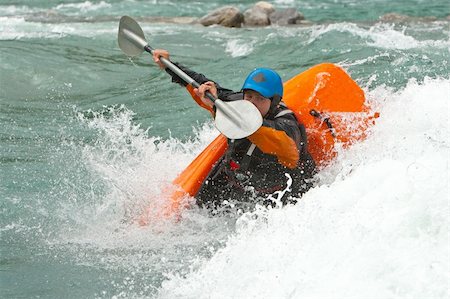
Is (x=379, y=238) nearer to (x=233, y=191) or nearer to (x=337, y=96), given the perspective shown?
(x=233, y=191)

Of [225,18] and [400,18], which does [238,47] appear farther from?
[400,18]

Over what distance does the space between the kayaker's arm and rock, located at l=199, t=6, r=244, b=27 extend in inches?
400

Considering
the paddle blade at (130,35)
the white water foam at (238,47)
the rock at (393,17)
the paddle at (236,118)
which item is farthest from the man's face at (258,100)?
the rock at (393,17)

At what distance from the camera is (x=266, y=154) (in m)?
4.48

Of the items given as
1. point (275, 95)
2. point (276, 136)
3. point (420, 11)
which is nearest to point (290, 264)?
point (276, 136)

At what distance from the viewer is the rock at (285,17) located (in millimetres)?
14828

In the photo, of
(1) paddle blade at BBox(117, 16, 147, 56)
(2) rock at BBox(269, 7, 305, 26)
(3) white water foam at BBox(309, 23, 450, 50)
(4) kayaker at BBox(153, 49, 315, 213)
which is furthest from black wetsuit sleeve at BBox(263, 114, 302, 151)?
(2) rock at BBox(269, 7, 305, 26)

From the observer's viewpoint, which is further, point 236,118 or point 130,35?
point 130,35

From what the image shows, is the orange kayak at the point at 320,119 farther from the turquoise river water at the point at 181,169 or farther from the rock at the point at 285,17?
the rock at the point at 285,17

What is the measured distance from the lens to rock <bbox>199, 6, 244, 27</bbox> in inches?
570

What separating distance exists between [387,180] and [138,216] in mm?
2080

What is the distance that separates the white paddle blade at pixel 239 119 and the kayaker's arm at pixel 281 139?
105mm

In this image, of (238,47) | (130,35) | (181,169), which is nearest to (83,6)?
(238,47)

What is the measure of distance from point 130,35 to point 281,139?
5.12ft
